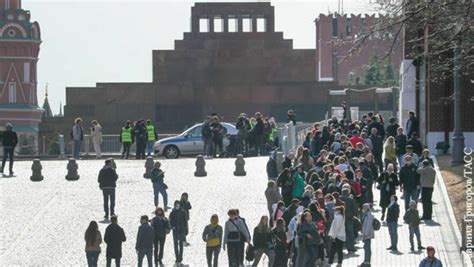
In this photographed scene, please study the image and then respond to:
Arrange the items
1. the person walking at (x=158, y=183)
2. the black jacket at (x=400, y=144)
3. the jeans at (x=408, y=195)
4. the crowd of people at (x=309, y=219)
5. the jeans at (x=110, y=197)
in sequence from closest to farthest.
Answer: the crowd of people at (x=309, y=219) → the jeans at (x=408, y=195) → the jeans at (x=110, y=197) → the person walking at (x=158, y=183) → the black jacket at (x=400, y=144)

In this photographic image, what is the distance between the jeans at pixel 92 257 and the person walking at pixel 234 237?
2.36 metres

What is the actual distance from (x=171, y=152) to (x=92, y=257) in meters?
26.2

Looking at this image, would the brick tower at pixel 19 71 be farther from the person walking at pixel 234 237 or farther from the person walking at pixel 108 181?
the person walking at pixel 234 237

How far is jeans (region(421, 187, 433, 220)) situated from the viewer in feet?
113

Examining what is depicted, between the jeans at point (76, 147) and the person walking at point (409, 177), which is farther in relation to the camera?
the jeans at point (76, 147)

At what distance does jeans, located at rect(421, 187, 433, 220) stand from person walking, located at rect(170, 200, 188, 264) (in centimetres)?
523

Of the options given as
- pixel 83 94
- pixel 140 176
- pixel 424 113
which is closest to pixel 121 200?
pixel 140 176

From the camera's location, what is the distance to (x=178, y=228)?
32.1 m

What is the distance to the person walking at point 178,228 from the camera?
31.9 m

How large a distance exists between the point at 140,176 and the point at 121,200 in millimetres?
5768

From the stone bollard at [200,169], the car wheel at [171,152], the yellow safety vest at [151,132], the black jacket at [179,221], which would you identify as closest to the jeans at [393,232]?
the black jacket at [179,221]

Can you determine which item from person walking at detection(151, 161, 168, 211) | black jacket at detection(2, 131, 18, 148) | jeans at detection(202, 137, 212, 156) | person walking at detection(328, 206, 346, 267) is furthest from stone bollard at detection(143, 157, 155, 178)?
person walking at detection(328, 206, 346, 267)

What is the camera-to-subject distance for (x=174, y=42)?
90312mm

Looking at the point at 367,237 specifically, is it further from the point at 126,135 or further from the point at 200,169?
the point at 126,135
